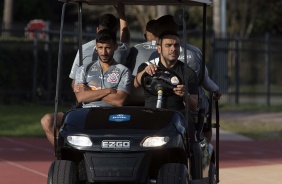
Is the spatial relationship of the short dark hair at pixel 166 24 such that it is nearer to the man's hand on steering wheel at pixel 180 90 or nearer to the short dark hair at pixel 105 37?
the short dark hair at pixel 105 37

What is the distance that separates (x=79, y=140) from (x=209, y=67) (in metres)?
19.0

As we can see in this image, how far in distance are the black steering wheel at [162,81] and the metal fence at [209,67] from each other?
48.5 feet

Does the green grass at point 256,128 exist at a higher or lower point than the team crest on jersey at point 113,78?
lower

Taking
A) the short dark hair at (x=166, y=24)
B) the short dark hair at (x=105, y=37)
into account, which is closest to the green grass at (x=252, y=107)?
the short dark hair at (x=166, y=24)

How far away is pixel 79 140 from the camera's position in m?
8.00

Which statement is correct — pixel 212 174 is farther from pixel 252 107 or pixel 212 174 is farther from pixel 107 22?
pixel 252 107

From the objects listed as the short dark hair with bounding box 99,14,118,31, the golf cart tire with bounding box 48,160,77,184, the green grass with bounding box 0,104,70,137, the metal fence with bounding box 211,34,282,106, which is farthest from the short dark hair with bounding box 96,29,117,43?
the metal fence with bounding box 211,34,282,106

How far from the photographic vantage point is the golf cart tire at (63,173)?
26.2 feet

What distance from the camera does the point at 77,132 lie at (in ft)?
26.5

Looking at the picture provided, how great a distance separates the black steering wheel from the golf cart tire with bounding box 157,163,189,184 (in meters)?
0.94

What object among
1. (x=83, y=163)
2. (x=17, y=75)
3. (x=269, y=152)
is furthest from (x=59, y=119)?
(x=17, y=75)

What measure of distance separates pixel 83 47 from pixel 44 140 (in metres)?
6.64

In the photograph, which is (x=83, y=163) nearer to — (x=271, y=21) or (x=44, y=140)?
(x=44, y=140)

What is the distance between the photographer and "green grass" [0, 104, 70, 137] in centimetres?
1808
